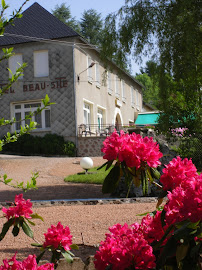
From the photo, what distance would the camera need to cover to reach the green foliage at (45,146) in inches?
947

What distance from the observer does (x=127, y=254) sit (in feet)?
6.56

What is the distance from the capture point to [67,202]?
29.9 feet

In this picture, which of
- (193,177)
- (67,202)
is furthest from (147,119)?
(193,177)

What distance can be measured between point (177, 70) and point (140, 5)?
2084 mm

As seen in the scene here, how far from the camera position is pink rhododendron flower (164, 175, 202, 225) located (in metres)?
1.76

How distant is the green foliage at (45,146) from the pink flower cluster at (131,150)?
851 inches

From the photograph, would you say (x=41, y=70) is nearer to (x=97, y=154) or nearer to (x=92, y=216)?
(x=97, y=154)

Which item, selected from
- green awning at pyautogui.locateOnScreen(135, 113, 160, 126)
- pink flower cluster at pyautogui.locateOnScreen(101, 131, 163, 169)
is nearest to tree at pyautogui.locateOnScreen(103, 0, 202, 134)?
pink flower cluster at pyautogui.locateOnScreen(101, 131, 163, 169)

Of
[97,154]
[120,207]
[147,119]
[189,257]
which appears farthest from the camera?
[147,119]

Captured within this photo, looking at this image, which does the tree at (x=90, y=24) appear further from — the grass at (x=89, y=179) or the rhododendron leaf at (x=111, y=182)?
the rhododendron leaf at (x=111, y=182)

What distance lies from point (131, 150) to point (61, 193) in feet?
31.5

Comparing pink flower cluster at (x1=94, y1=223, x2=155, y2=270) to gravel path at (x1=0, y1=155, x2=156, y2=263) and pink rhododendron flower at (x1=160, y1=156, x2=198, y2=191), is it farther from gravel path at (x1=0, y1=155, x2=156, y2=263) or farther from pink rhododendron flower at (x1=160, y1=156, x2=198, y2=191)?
gravel path at (x1=0, y1=155, x2=156, y2=263)

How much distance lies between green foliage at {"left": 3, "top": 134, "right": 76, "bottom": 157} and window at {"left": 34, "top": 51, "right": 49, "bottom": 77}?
3.59 m

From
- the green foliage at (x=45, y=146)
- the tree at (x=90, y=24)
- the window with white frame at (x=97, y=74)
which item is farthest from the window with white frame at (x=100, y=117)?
the tree at (x=90, y=24)
